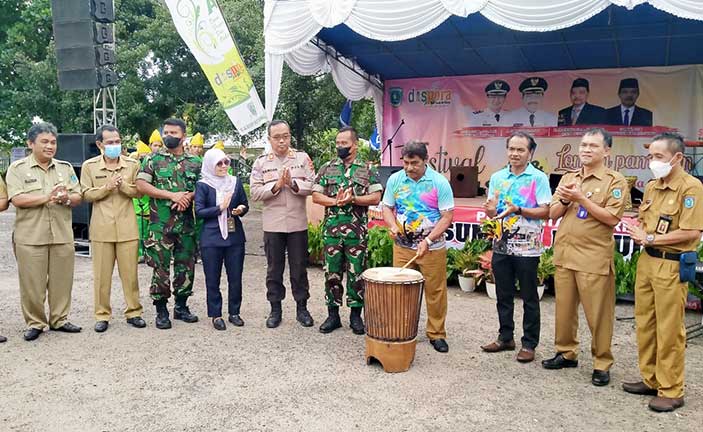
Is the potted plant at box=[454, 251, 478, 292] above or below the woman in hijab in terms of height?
below

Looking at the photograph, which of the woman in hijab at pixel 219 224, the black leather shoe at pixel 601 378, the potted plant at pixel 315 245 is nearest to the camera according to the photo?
the black leather shoe at pixel 601 378

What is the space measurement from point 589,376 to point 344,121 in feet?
29.5

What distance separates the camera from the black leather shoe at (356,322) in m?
4.72

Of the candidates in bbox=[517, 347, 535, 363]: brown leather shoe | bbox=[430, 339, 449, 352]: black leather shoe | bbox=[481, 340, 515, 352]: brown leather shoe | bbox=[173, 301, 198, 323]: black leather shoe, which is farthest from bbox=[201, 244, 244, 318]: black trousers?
bbox=[517, 347, 535, 363]: brown leather shoe

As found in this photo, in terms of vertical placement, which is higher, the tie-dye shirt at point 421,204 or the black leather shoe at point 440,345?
the tie-dye shirt at point 421,204

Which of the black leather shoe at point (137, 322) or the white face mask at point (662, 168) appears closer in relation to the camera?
the white face mask at point (662, 168)

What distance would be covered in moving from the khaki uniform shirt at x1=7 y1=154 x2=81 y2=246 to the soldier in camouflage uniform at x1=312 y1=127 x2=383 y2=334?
2048 millimetres

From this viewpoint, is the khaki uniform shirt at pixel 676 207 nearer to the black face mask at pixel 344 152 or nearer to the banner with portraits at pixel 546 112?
the black face mask at pixel 344 152

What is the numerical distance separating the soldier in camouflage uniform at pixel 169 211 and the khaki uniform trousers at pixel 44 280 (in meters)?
0.67

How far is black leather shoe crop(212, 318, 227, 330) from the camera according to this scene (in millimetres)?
4830

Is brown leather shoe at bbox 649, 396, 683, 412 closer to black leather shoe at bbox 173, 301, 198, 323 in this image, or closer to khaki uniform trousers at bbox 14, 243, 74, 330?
black leather shoe at bbox 173, 301, 198, 323

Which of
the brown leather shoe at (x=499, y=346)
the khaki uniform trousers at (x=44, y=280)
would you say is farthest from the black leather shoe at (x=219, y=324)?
the brown leather shoe at (x=499, y=346)

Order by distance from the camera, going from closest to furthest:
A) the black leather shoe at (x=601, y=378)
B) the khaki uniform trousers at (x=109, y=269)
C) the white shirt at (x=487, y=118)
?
the black leather shoe at (x=601, y=378) → the khaki uniform trousers at (x=109, y=269) → the white shirt at (x=487, y=118)

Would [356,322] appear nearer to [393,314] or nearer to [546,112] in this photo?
[393,314]
